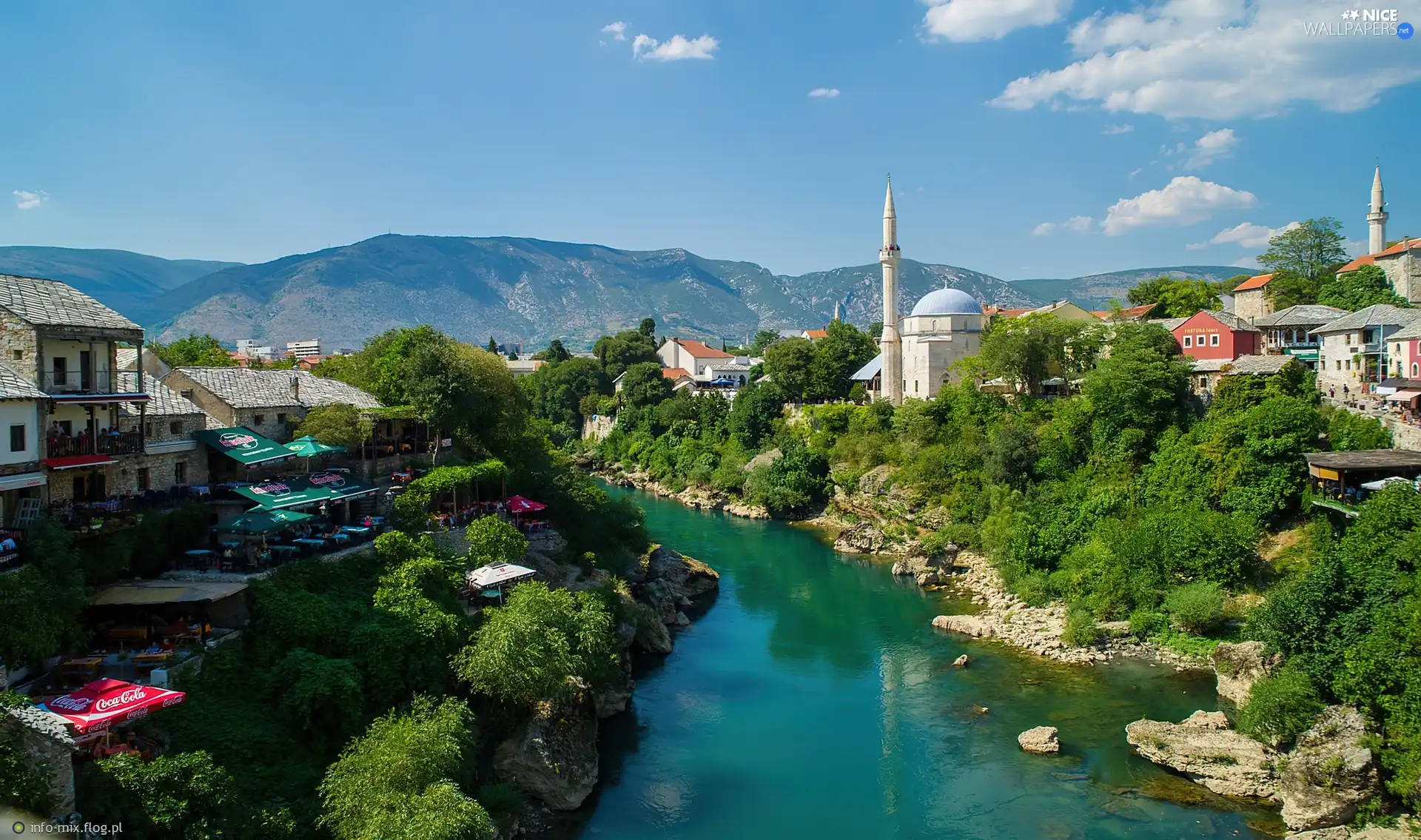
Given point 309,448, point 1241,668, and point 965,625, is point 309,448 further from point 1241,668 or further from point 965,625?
point 1241,668

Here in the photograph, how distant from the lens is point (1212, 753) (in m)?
16.8

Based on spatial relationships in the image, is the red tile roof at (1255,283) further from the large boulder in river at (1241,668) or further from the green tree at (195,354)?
the green tree at (195,354)

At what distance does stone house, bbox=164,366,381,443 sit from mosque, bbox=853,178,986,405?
2915cm

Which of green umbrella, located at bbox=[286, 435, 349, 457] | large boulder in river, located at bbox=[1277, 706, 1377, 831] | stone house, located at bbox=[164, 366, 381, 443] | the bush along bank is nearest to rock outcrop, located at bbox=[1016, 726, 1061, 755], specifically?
the bush along bank

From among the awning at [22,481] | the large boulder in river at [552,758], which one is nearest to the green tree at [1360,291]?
the large boulder in river at [552,758]

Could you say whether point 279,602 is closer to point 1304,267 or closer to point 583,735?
point 583,735

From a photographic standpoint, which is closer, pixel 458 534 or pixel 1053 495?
pixel 458 534

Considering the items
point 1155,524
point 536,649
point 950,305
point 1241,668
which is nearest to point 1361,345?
point 1155,524

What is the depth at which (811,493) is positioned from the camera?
44.1 meters

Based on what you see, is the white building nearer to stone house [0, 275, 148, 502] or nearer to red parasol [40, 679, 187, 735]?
stone house [0, 275, 148, 502]

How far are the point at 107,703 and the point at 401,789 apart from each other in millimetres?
4108

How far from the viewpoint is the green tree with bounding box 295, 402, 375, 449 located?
74.8 ft

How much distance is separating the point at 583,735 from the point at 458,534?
732 centimetres

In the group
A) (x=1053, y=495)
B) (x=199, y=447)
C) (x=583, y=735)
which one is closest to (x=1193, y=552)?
(x=1053, y=495)
